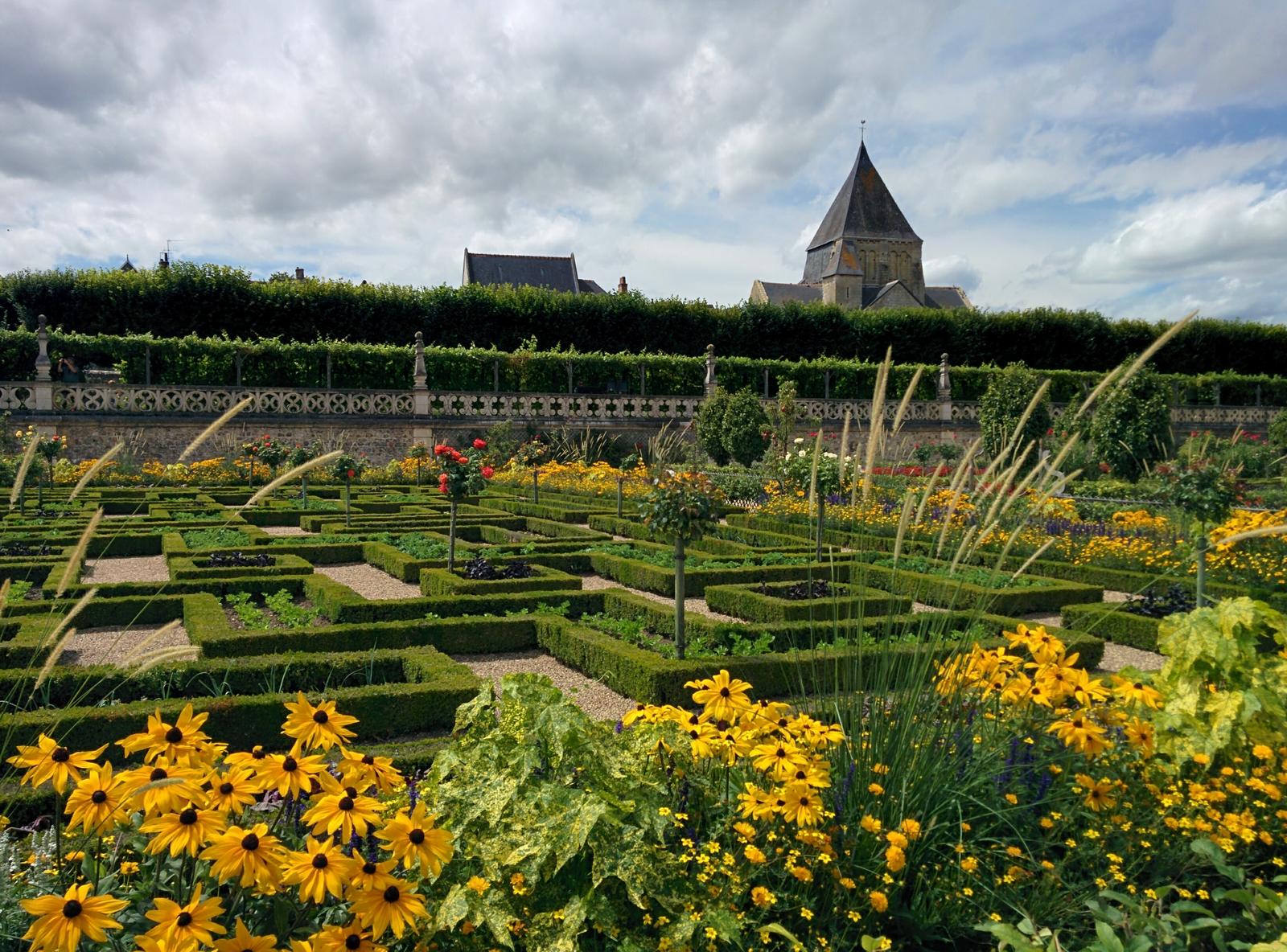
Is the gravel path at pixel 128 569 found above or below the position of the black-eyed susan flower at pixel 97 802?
below

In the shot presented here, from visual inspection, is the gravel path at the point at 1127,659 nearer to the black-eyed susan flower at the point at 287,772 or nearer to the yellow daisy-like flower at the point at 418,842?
the yellow daisy-like flower at the point at 418,842

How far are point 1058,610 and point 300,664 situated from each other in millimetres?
6464

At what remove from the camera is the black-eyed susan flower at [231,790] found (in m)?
1.94

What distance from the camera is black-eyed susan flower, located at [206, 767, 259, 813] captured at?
1.94 m

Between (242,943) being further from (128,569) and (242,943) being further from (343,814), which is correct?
(128,569)

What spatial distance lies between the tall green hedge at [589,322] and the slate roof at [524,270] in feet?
29.9

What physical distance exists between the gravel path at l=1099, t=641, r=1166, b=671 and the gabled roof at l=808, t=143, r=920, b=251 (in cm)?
4702

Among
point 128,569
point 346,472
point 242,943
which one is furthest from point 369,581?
point 242,943

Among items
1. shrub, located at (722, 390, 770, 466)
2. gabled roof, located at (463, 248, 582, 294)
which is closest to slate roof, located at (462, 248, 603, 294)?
gabled roof, located at (463, 248, 582, 294)

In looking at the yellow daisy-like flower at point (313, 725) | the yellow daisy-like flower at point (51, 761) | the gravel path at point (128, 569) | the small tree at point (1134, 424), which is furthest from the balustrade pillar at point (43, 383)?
the yellow daisy-like flower at point (313, 725)

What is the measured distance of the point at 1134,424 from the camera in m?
16.8

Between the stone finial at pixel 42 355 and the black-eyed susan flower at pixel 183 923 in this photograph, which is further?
the stone finial at pixel 42 355

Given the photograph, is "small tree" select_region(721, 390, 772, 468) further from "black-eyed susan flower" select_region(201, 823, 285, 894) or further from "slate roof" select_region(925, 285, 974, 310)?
"slate roof" select_region(925, 285, 974, 310)

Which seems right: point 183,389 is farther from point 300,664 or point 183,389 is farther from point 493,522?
point 300,664
